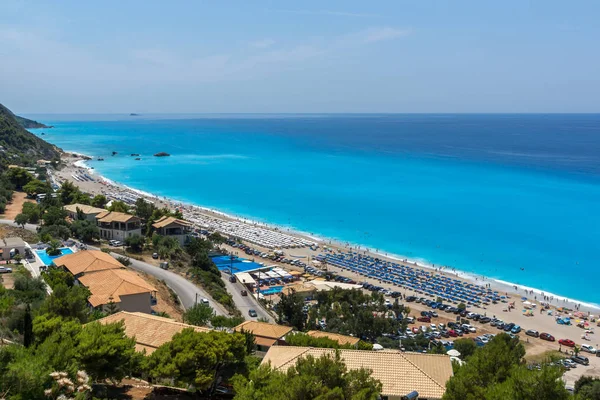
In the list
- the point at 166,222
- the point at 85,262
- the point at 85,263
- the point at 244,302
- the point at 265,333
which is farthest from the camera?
the point at 166,222

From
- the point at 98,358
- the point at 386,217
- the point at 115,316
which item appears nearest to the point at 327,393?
the point at 98,358

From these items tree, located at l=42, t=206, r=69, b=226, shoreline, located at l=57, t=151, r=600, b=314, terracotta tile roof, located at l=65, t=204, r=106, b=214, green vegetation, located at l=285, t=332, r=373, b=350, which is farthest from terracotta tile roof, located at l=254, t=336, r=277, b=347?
shoreline, located at l=57, t=151, r=600, b=314

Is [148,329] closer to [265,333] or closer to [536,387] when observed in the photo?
[265,333]

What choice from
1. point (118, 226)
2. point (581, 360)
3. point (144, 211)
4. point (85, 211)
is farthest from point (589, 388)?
point (85, 211)

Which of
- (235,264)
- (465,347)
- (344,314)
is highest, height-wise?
(465,347)

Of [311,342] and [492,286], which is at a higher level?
[311,342]

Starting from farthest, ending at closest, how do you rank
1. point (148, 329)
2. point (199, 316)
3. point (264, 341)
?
point (199, 316)
point (264, 341)
point (148, 329)

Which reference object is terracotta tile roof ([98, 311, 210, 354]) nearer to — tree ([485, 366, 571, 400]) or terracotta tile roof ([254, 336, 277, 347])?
terracotta tile roof ([254, 336, 277, 347])

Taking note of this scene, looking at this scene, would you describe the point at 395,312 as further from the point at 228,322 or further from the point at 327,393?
the point at 327,393
